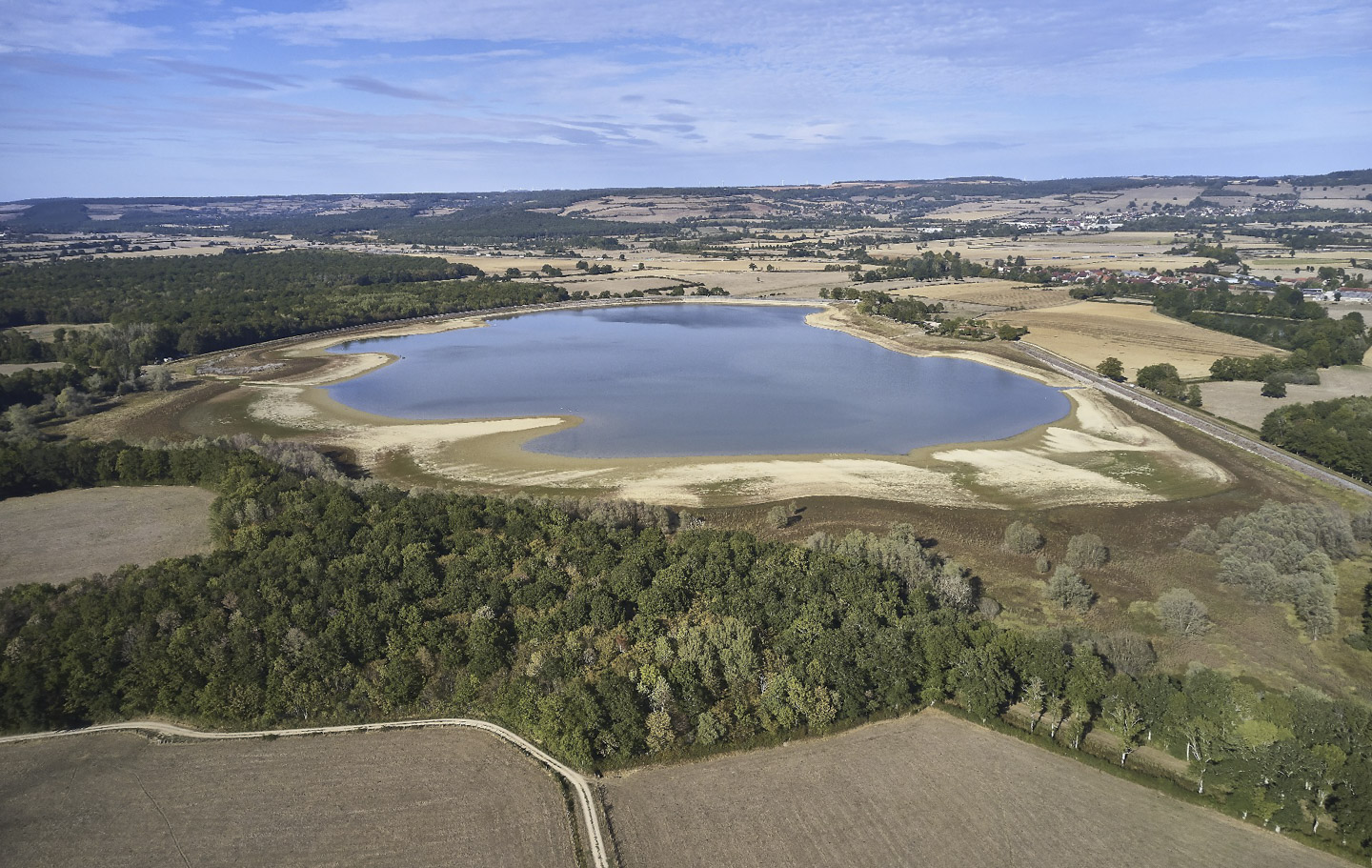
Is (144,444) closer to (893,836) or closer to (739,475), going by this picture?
(739,475)

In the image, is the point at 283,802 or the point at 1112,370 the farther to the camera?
the point at 1112,370

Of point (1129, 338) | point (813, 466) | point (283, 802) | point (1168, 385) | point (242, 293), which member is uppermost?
point (242, 293)

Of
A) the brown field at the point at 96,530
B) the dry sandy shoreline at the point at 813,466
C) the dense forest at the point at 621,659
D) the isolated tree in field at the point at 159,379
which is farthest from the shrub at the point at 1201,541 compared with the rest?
the isolated tree in field at the point at 159,379

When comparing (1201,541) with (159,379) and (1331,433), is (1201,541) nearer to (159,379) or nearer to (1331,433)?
(1331,433)

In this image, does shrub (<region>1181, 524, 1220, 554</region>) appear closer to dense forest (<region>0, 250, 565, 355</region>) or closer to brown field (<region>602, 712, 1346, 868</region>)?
brown field (<region>602, 712, 1346, 868</region>)

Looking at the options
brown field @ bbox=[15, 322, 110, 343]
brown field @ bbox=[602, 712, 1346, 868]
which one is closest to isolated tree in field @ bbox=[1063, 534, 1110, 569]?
brown field @ bbox=[602, 712, 1346, 868]

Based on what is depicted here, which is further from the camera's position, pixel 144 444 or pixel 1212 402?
pixel 1212 402

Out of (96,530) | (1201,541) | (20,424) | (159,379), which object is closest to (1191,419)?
(1201,541)

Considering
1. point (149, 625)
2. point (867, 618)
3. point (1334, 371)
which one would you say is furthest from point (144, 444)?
point (1334, 371)
